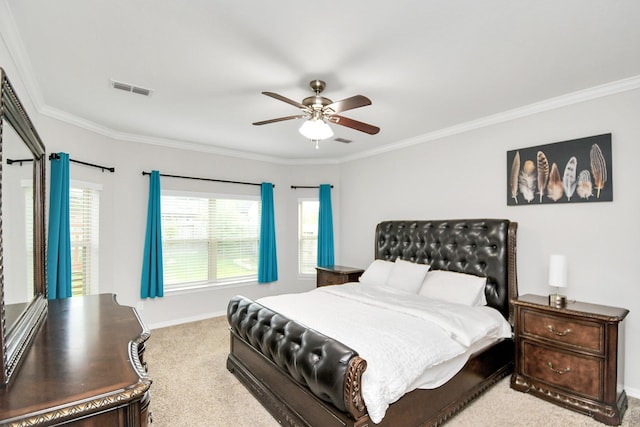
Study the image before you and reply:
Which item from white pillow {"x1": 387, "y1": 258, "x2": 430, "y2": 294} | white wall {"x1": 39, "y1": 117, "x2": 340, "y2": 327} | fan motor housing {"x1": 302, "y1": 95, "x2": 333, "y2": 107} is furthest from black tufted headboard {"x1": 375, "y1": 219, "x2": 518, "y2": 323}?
fan motor housing {"x1": 302, "y1": 95, "x2": 333, "y2": 107}

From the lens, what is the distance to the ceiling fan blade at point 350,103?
2.16m

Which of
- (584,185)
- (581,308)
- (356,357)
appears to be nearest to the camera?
Answer: (356,357)

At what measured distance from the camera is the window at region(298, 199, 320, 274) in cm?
582

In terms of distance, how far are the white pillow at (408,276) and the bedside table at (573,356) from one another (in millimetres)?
994

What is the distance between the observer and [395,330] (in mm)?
2318

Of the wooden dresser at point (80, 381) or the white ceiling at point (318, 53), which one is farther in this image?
the white ceiling at point (318, 53)

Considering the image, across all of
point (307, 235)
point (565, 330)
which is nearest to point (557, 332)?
point (565, 330)

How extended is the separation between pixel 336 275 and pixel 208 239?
212 cm

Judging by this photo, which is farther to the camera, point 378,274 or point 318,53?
point 378,274

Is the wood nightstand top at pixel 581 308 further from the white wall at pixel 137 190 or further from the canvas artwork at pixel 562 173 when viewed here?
the white wall at pixel 137 190

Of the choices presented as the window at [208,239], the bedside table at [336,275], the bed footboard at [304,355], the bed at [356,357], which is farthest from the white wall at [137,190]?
the bed footboard at [304,355]

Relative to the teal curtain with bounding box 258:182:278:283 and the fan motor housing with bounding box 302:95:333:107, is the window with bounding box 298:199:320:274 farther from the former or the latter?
the fan motor housing with bounding box 302:95:333:107

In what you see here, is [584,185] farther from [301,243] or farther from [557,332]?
[301,243]

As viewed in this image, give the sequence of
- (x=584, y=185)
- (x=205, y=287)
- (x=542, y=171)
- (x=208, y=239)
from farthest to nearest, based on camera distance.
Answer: (x=208, y=239)
(x=205, y=287)
(x=542, y=171)
(x=584, y=185)
